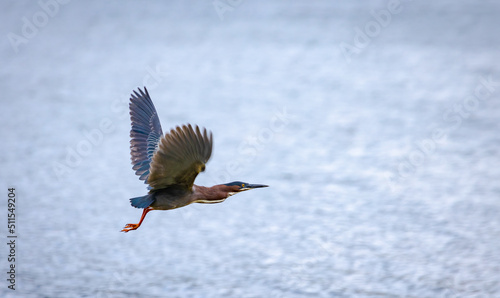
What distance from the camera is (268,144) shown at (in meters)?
14.8

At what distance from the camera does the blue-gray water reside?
999cm

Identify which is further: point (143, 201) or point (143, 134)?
point (143, 134)

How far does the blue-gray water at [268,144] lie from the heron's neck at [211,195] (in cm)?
452

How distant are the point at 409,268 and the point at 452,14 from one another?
16310 millimetres

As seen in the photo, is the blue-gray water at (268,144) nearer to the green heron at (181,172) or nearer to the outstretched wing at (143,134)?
the outstretched wing at (143,134)

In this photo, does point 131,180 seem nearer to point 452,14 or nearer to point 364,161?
point 364,161
